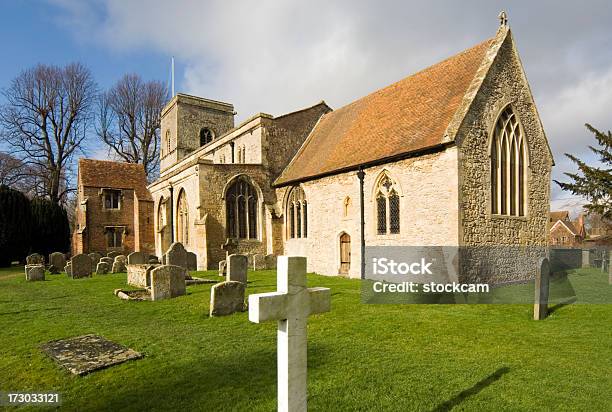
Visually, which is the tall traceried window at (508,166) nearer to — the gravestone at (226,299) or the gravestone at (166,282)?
the gravestone at (226,299)

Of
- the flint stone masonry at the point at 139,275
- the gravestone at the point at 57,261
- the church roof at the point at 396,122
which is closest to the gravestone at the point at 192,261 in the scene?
the flint stone masonry at the point at 139,275

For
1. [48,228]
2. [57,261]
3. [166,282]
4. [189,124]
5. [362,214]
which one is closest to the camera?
[166,282]

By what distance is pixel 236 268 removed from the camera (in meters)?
11.5

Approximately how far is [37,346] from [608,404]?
26.0 ft

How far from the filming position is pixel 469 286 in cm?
1155

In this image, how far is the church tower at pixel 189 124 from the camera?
31953mm

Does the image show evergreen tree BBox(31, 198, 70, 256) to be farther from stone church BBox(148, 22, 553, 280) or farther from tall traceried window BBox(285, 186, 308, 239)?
tall traceried window BBox(285, 186, 308, 239)

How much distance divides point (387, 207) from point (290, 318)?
36.6ft

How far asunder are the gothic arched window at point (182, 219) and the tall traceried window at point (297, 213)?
640 centimetres

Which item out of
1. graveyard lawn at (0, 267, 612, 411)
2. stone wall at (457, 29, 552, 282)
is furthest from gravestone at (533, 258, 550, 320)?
stone wall at (457, 29, 552, 282)

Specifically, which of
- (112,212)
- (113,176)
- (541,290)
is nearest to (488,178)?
(541,290)

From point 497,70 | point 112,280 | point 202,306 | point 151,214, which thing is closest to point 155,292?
point 202,306

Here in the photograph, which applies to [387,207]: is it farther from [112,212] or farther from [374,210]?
[112,212]

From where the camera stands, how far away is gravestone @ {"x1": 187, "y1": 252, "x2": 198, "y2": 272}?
1795 cm
